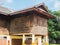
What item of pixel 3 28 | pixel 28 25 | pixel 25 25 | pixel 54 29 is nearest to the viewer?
pixel 28 25

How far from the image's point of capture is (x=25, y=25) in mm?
14797

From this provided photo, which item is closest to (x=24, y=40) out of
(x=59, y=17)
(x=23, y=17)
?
(x=23, y=17)

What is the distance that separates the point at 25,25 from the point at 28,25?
307 mm

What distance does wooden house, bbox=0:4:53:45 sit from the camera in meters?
14.5

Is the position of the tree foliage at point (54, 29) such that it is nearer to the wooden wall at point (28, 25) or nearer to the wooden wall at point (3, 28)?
the wooden wall at point (28, 25)

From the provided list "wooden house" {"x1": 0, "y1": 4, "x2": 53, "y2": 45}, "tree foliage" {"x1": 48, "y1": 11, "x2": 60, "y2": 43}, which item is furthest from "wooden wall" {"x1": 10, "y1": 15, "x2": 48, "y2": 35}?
"tree foliage" {"x1": 48, "y1": 11, "x2": 60, "y2": 43}

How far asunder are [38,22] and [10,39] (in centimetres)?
317

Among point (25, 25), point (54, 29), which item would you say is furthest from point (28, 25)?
point (54, 29)

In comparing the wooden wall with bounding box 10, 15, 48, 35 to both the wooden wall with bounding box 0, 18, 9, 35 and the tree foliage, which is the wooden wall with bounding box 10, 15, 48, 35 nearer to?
the wooden wall with bounding box 0, 18, 9, 35

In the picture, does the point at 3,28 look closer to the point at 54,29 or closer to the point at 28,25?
the point at 28,25

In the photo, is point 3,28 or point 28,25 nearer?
point 28,25

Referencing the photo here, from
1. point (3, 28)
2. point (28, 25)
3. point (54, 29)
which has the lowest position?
point (3, 28)

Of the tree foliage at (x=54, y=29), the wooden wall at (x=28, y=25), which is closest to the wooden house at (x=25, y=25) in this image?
the wooden wall at (x=28, y=25)

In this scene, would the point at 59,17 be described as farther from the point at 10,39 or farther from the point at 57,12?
the point at 10,39
